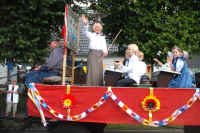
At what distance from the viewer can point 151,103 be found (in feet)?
12.8

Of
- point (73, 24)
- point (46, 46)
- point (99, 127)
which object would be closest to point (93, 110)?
point (99, 127)

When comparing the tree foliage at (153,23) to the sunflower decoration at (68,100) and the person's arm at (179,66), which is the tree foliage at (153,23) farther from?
the sunflower decoration at (68,100)

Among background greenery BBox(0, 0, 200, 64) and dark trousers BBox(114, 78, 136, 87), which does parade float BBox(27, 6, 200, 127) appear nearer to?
dark trousers BBox(114, 78, 136, 87)

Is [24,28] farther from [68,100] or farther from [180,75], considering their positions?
[180,75]

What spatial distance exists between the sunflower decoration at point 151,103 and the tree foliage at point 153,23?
472 cm

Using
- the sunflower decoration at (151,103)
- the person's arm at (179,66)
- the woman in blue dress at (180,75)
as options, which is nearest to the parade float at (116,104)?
the sunflower decoration at (151,103)

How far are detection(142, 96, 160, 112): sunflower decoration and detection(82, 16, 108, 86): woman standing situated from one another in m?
1.16

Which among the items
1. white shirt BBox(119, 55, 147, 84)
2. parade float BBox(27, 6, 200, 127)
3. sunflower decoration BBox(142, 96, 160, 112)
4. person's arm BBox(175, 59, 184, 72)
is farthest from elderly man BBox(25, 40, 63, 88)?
person's arm BBox(175, 59, 184, 72)

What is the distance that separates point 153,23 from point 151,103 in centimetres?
519

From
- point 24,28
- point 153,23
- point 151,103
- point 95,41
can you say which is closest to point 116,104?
point 151,103

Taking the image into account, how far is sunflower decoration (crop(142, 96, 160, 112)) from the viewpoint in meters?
3.88

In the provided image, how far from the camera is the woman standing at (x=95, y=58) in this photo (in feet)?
15.8

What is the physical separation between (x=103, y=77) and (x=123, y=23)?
14.0 ft

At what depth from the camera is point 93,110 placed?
4.04 m
